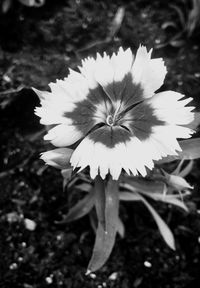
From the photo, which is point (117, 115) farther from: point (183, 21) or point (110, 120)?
point (183, 21)

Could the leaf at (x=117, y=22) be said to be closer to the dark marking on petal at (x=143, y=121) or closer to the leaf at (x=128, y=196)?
the leaf at (x=128, y=196)

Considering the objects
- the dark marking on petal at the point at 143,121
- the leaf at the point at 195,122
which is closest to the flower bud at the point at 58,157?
the dark marking on petal at the point at 143,121

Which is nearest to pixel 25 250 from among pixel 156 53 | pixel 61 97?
pixel 61 97

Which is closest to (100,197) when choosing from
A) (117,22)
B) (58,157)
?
(58,157)

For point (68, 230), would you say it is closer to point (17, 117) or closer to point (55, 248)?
point (55, 248)

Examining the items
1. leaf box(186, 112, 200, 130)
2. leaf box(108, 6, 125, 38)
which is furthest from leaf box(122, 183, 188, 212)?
leaf box(108, 6, 125, 38)

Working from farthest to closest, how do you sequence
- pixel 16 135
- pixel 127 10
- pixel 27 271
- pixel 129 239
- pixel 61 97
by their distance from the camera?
pixel 127 10 → pixel 16 135 → pixel 129 239 → pixel 27 271 → pixel 61 97

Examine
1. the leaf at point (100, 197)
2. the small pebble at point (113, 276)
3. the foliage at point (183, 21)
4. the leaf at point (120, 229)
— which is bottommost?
the small pebble at point (113, 276)
